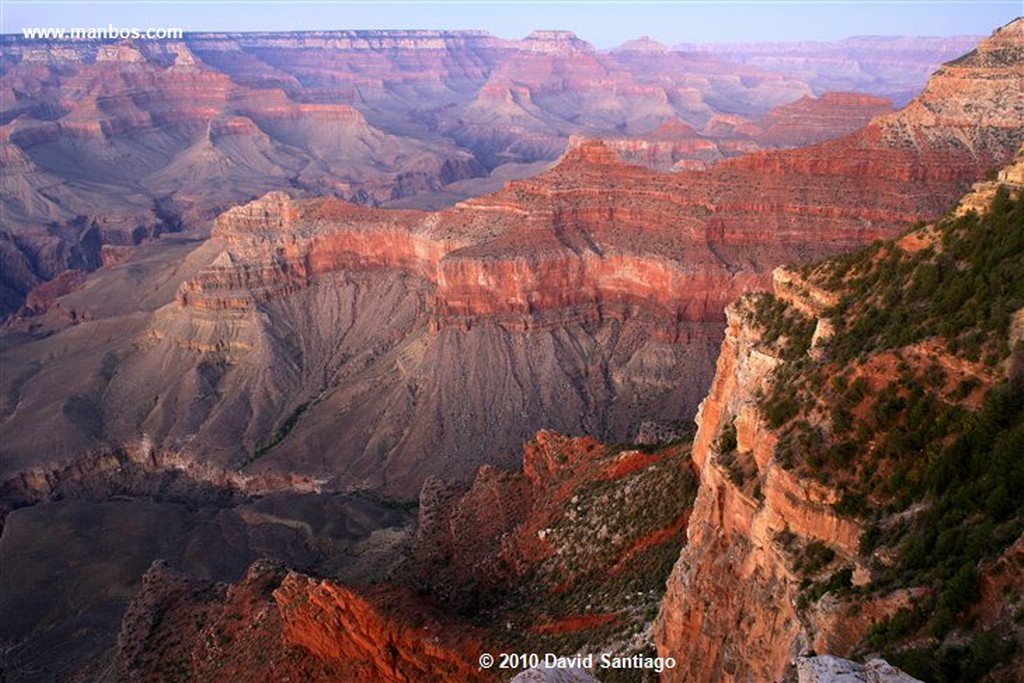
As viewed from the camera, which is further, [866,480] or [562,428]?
[562,428]

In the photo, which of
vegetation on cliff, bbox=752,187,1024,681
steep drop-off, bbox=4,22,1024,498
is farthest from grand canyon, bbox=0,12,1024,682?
steep drop-off, bbox=4,22,1024,498

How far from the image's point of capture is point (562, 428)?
70.5 m

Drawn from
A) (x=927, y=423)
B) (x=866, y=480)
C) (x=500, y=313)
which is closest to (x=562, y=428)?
(x=500, y=313)

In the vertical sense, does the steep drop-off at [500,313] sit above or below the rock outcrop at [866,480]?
below

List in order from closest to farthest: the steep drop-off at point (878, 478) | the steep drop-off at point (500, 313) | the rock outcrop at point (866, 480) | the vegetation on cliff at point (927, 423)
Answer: the vegetation on cliff at point (927, 423), the steep drop-off at point (878, 478), the rock outcrop at point (866, 480), the steep drop-off at point (500, 313)

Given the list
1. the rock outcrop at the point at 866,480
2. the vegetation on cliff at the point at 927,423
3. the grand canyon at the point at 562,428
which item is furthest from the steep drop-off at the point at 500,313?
the vegetation on cliff at the point at 927,423

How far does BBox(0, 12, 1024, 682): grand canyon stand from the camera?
17.2 m

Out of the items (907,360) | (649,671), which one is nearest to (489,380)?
(649,671)

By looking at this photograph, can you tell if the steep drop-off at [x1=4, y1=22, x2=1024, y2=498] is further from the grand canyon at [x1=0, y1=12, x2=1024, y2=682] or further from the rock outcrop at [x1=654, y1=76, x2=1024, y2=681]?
the rock outcrop at [x1=654, y1=76, x2=1024, y2=681]

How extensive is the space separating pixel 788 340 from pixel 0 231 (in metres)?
173

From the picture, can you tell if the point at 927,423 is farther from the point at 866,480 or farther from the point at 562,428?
the point at 562,428

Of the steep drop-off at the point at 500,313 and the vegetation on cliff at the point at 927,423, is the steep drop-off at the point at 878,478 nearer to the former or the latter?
the vegetation on cliff at the point at 927,423

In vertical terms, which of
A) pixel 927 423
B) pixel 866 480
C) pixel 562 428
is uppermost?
pixel 927 423

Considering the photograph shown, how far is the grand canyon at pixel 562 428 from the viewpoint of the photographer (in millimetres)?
17155
